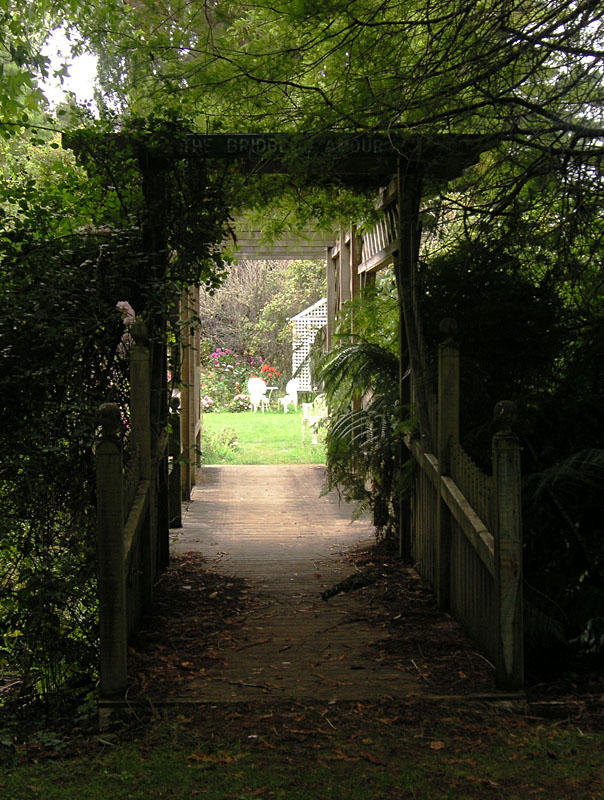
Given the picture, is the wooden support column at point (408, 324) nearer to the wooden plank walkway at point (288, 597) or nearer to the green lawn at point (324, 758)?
the wooden plank walkway at point (288, 597)

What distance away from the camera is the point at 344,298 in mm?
9945

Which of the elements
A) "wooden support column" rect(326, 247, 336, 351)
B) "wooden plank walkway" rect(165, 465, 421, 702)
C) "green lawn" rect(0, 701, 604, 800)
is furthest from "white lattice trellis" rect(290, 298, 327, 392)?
"green lawn" rect(0, 701, 604, 800)

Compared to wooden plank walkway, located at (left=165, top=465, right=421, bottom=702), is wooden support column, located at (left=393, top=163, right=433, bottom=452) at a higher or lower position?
higher

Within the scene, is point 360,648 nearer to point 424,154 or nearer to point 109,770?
point 109,770

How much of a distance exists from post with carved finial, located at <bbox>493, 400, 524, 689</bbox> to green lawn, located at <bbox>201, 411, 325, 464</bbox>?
311 inches

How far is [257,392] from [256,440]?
3683mm

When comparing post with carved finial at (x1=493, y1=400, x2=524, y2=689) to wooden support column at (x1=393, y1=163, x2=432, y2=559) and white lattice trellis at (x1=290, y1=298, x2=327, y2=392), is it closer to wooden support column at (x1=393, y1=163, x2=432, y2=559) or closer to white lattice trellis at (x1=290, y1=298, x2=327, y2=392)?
wooden support column at (x1=393, y1=163, x2=432, y2=559)

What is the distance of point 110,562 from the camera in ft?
11.3

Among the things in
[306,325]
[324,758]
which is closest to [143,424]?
[324,758]

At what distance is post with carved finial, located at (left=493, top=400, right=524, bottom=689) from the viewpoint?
343 cm

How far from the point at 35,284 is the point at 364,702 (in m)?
2.71

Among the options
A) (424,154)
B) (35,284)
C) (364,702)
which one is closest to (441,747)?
(364,702)

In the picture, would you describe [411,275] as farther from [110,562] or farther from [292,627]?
[110,562]

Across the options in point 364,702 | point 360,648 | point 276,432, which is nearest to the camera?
point 364,702
